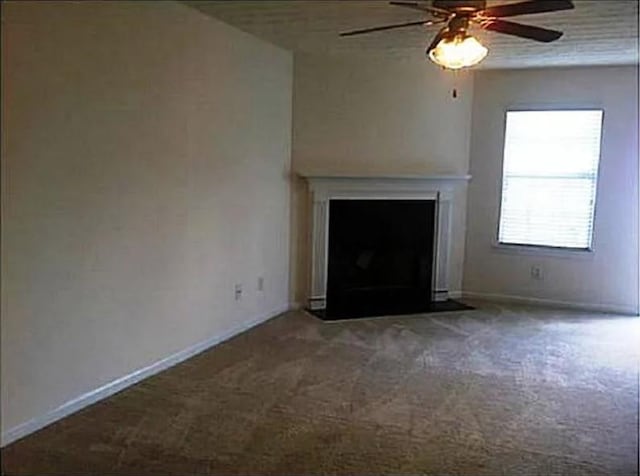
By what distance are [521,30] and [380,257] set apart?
3.07 m

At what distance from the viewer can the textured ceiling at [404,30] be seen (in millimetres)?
4035

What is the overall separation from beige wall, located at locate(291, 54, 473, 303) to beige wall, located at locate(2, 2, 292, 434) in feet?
1.62

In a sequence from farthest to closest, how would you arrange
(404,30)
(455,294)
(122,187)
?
1. (455,294)
2. (404,30)
3. (122,187)

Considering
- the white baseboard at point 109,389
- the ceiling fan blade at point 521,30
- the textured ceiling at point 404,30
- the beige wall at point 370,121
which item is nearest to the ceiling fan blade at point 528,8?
the ceiling fan blade at point 521,30

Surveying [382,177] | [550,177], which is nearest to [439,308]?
[382,177]

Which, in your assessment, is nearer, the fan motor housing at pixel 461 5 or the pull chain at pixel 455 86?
the fan motor housing at pixel 461 5

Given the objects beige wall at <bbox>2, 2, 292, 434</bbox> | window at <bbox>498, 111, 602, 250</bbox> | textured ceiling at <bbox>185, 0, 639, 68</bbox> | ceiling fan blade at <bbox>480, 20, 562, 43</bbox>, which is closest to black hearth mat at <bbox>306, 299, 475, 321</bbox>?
beige wall at <bbox>2, 2, 292, 434</bbox>

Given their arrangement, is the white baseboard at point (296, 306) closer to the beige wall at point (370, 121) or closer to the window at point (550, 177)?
the beige wall at point (370, 121)

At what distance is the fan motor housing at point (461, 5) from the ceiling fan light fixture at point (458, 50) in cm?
25

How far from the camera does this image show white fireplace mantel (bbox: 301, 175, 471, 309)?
598 cm

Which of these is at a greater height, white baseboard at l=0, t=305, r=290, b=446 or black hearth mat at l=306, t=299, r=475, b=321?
black hearth mat at l=306, t=299, r=475, b=321

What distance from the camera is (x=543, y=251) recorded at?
653 centimetres

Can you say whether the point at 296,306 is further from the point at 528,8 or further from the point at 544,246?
the point at 528,8

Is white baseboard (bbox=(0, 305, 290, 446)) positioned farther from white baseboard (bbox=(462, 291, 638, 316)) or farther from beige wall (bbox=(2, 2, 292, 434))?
white baseboard (bbox=(462, 291, 638, 316))
